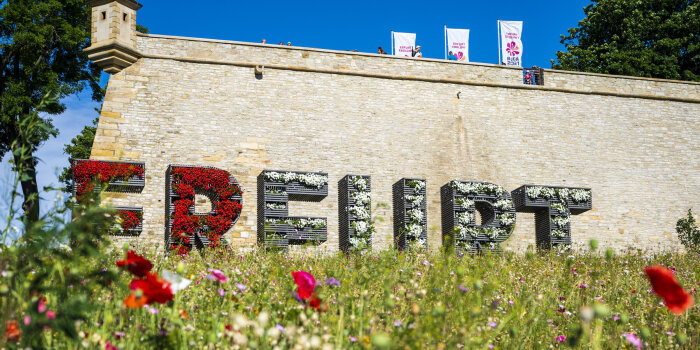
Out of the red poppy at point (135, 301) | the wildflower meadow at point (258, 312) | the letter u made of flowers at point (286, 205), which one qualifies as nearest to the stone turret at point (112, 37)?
the letter u made of flowers at point (286, 205)

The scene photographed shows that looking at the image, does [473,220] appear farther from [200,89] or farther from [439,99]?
[200,89]

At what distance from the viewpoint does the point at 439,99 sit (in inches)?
674

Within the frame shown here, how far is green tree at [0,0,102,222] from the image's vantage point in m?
18.5

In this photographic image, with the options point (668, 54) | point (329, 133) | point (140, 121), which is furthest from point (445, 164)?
point (668, 54)

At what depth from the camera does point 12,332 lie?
8.80ft

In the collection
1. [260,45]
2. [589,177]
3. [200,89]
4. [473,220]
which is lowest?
[473,220]

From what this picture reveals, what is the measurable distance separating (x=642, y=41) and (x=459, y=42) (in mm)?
7371

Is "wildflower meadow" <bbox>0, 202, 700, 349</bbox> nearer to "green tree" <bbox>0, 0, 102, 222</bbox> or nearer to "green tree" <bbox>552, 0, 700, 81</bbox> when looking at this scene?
"green tree" <bbox>0, 0, 102, 222</bbox>

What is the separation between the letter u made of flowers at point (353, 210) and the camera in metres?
15.2

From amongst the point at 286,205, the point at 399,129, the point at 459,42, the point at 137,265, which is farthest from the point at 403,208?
the point at 459,42

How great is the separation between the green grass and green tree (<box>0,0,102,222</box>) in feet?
45.0

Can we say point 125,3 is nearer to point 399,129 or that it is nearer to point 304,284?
point 399,129

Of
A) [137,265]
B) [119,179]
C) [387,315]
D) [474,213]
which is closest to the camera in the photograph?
[137,265]

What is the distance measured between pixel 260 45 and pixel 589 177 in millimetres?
9874
